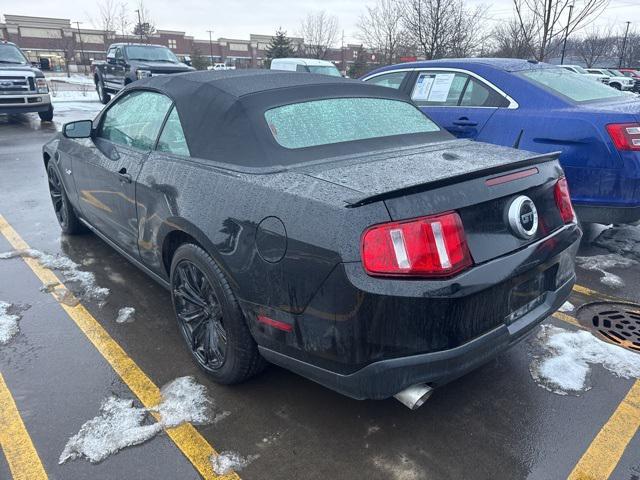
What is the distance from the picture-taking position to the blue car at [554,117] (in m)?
4.05

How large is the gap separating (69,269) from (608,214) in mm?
4680

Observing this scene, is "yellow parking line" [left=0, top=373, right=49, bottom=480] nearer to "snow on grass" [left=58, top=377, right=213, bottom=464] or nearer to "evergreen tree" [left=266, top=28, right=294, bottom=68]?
"snow on grass" [left=58, top=377, right=213, bottom=464]

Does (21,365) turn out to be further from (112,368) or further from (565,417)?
(565,417)

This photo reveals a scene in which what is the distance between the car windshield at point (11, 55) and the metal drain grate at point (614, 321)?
48.9 ft

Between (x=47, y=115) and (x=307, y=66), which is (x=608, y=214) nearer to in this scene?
(x=307, y=66)

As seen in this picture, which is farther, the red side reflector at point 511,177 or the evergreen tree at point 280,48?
the evergreen tree at point 280,48

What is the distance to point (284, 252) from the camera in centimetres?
210

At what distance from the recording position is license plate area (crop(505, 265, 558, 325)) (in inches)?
88.0

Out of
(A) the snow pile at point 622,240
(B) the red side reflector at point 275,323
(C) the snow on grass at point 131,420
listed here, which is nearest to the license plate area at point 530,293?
(B) the red side reflector at point 275,323

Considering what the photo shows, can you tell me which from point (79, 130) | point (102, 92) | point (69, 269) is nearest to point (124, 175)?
point (79, 130)

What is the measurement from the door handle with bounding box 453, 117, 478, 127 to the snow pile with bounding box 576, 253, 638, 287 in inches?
64.1

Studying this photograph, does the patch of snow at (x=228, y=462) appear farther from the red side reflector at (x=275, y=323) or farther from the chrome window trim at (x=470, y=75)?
the chrome window trim at (x=470, y=75)

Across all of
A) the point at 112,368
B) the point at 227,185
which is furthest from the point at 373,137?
the point at 112,368

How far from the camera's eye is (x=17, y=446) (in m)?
2.34
